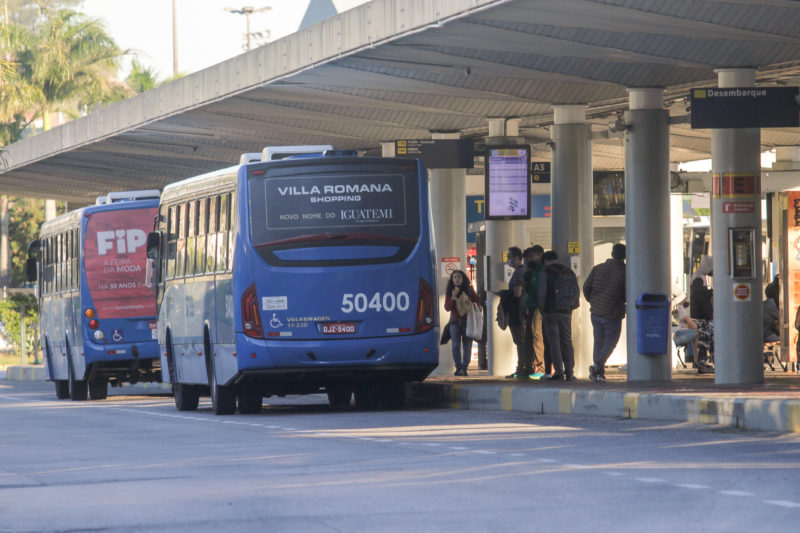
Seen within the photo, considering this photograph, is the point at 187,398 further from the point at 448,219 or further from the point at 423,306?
the point at 448,219

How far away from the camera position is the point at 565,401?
766 inches

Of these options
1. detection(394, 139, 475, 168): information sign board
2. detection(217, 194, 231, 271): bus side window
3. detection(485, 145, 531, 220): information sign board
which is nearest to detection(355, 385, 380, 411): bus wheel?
detection(217, 194, 231, 271): bus side window

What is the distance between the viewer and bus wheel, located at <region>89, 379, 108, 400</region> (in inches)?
1152

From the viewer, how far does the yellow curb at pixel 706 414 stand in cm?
1672

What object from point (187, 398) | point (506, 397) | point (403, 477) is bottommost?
point (187, 398)

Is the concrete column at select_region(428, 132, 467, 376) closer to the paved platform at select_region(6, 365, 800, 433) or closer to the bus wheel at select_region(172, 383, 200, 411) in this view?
the paved platform at select_region(6, 365, 800, 433)

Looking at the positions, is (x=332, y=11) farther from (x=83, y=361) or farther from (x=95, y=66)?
(x=95, y=66)

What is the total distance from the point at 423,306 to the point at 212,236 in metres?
2.97

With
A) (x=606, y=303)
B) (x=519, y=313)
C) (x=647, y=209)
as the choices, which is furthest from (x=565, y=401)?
(x=519, y=313)

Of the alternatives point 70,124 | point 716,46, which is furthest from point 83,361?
point 716,46

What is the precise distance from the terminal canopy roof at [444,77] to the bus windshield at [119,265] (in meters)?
1.83

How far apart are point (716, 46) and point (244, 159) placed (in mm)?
5790

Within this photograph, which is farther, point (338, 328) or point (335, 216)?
point (335, 216)

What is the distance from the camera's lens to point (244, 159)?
2083 centimetres
